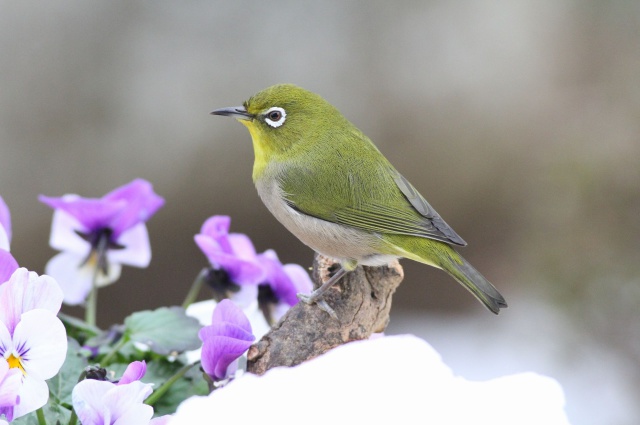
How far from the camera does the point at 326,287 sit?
3.93 ft

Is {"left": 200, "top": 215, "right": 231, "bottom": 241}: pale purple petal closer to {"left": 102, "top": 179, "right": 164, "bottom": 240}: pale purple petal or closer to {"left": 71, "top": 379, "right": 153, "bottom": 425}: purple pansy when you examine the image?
{"left": 102, "top": 179, "right": 164, "bottom": 240}: pale purple petal

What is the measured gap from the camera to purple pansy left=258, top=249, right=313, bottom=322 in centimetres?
137

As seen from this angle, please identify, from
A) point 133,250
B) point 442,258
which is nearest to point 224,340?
point 133,250

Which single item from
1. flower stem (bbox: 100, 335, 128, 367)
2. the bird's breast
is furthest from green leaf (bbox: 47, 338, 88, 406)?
the bird's breast

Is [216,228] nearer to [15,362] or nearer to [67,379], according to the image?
[67,379]

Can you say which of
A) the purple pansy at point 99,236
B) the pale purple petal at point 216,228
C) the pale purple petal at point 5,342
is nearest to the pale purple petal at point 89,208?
the purple pansy at point 99,236

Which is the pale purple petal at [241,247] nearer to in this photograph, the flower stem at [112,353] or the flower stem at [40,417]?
the flower stem at [112,353]

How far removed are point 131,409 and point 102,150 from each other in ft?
11.5

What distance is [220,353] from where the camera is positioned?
1.04 m

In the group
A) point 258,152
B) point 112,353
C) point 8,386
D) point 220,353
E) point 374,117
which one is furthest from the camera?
point 374,117

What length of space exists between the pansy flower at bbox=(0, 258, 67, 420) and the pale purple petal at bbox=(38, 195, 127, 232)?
44 cm

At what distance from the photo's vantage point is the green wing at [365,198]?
5.48ft

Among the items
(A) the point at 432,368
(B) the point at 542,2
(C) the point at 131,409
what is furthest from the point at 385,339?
(B) the point at 542,2

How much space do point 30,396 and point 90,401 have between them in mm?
63
